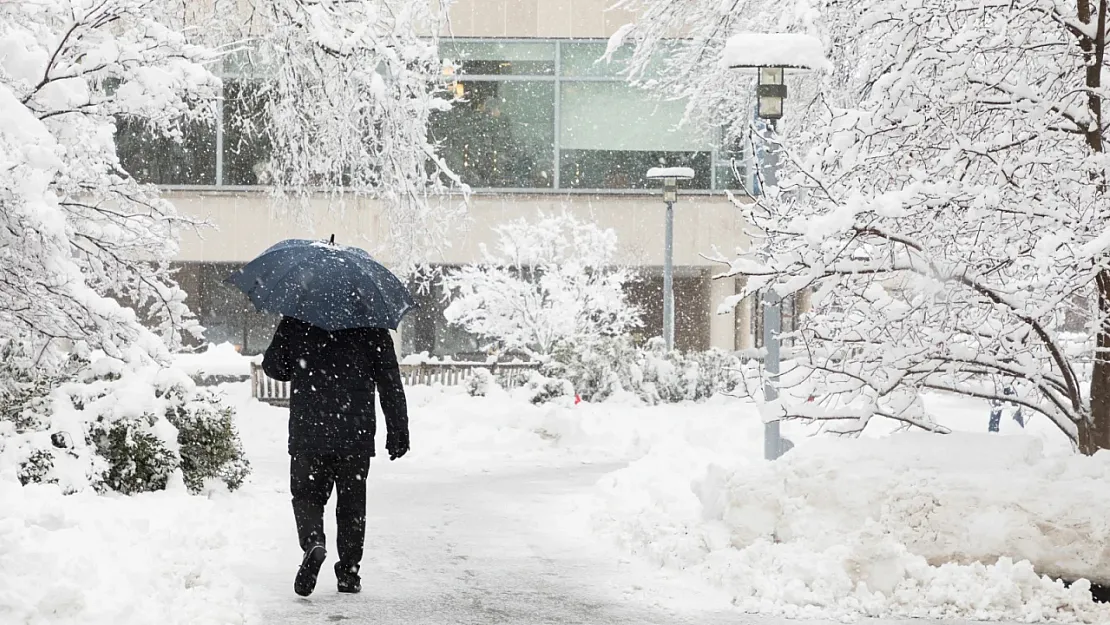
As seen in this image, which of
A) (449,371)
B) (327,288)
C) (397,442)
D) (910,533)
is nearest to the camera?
(327,288)

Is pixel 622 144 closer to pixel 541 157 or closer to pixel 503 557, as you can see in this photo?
pixel 541 157

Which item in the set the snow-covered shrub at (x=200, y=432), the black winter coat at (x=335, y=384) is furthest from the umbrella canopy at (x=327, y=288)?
the snow-covered shrub at (x=200, y=432)

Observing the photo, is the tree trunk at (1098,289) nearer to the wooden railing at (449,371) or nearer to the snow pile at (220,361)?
the wooden railing at (449,371)

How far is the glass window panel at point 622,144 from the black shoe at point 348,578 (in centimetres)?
2627

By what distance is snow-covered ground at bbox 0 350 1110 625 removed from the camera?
697cm

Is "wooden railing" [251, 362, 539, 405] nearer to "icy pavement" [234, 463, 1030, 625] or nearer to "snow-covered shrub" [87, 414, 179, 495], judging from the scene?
"icy pavement" [234, 463, 1030, 625]

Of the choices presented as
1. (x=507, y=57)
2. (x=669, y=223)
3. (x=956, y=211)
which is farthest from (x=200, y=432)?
(x=507, y=57)

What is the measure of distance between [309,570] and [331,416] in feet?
2.79

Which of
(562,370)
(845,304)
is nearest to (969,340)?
(845,304)

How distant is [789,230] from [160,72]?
4111 millimetres

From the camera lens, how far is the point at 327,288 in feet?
23.9

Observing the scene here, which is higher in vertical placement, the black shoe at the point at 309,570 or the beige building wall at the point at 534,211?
the beige building wall at the point at 534,211

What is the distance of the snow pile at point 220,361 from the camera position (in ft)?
104

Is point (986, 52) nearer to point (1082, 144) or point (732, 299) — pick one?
point (1082, 144)
